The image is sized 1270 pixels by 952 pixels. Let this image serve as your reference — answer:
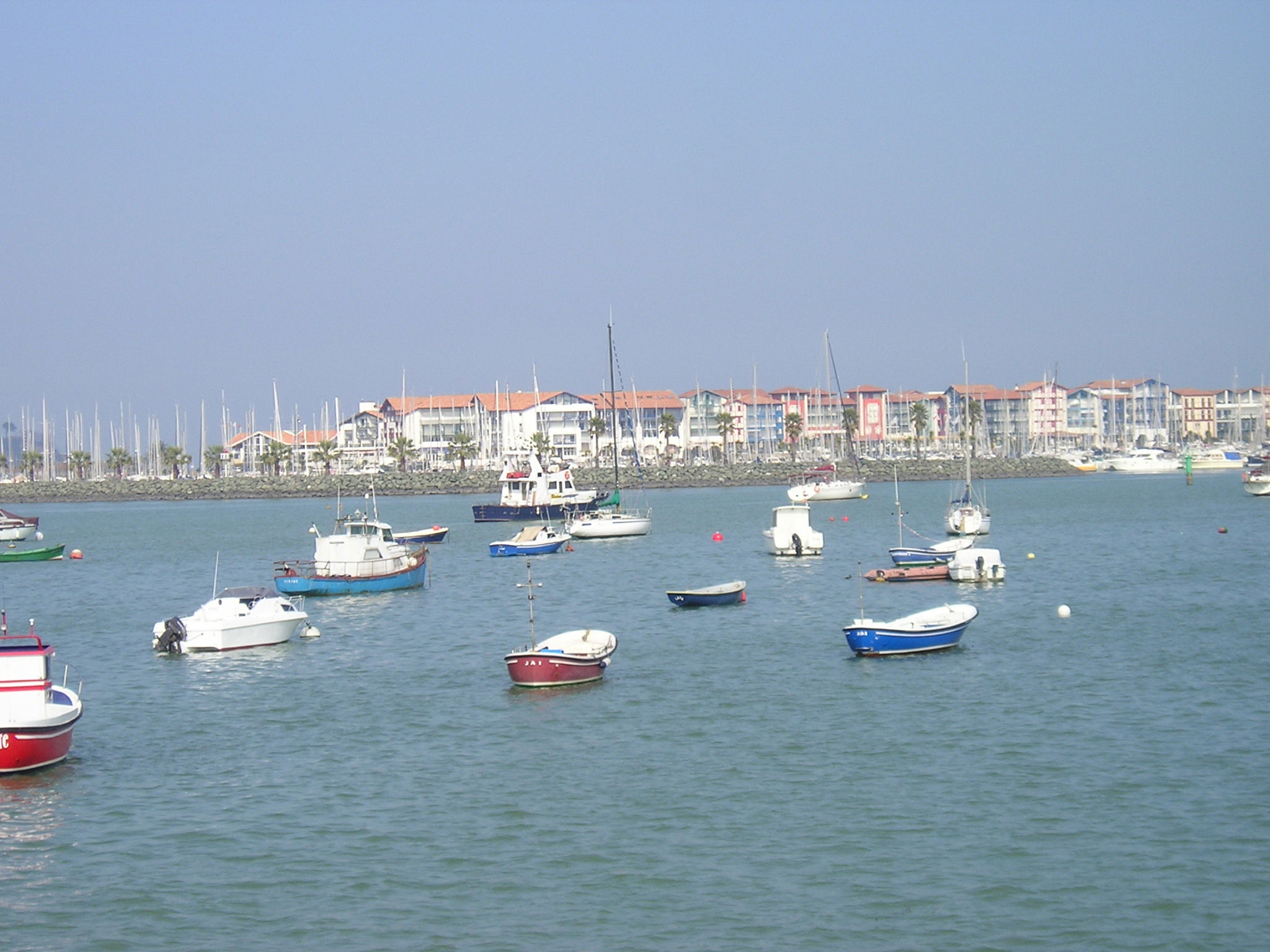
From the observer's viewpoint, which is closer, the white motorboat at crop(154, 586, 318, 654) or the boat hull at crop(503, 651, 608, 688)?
the boat hull at crop(503, 651, 608, 688)

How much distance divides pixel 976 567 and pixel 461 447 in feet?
464

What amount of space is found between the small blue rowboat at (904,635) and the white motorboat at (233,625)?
17.0 m

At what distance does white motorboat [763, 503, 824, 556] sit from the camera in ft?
218

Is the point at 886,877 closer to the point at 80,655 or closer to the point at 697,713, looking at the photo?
the point at 697,713

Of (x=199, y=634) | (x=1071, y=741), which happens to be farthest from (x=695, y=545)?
(x=1071, y=741)


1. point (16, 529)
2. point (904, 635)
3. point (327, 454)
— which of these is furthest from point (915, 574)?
point (327, 454)

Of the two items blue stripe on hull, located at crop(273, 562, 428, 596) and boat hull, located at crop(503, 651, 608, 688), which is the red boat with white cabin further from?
blue stripe on hull, located at crop(273, 562, 428, 596)

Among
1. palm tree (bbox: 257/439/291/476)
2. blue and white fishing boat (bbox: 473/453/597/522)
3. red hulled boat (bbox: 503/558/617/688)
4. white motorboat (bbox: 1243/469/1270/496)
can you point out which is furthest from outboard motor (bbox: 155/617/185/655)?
palm tree (bbox: 257/439/291/476)

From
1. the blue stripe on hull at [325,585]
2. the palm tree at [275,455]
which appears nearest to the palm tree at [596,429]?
the palm tree at [275,455]

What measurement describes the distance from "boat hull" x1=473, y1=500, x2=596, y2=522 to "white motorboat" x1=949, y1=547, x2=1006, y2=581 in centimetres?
4924

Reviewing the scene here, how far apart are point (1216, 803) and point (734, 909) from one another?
348 inches

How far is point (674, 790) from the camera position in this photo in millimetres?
23344

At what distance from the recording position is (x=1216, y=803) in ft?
70.6

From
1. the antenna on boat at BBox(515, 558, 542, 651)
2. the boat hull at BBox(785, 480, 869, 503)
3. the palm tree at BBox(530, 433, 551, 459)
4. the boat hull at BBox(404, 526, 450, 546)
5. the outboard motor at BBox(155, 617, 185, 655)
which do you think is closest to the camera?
the antenna on boat at BBox(515, 558, 542, 651)
